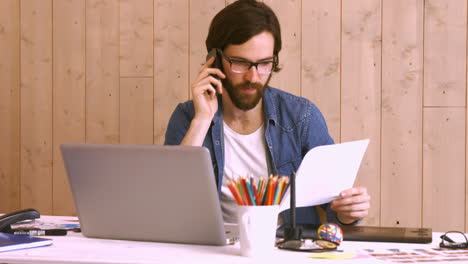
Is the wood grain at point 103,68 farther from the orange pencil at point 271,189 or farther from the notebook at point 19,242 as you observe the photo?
the orange pencil at point 271,189

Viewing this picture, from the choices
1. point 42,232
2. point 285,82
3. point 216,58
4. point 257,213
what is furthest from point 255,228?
point 285,82

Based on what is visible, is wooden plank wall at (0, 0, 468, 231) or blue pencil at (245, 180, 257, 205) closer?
blue pencil at (245, 180, 257, 205)

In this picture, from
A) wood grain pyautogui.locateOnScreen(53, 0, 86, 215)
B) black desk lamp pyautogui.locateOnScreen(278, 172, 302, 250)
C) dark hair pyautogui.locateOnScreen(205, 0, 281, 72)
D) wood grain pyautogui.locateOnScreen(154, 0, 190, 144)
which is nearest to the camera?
black desk lamp pyautogui.locateOnScreen(278, 172, 302, 250)

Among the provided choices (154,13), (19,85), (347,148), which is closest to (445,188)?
(347,148)

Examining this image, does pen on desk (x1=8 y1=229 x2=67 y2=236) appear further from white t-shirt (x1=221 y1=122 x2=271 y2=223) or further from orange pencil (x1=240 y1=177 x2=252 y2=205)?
white t-shirt (x1=221 y1=122 x2=271 y2=223)

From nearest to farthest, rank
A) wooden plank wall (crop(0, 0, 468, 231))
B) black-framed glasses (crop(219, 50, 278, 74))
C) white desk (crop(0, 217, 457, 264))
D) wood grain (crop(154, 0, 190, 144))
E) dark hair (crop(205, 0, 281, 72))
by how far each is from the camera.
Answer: white desk (crop(0, 217, 457, 264)) < black-framed glasses (crop(219, 50, 278, 74)) < dark hair (crop(205, 0, 281, 72)) < wooden plank wall (crop(0, 0, 468, 231)) < wood grain (crop(154, 0, 190, 144))

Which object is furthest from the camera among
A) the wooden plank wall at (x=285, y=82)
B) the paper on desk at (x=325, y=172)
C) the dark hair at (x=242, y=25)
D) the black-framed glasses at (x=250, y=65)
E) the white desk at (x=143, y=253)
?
the wooden plank wall at (x=285, y=82)

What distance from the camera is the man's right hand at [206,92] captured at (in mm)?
1952

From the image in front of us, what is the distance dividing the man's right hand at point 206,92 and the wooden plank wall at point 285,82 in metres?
0.64

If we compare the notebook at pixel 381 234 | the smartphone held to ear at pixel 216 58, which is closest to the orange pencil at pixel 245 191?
the notebook at pixel 381 234

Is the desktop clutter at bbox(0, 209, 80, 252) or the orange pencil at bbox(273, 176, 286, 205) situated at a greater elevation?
the orange pencil at bbox(273, 176, 286, 205)

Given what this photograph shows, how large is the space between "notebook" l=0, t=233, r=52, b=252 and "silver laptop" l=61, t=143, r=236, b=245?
0.38ft

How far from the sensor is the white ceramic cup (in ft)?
3.93

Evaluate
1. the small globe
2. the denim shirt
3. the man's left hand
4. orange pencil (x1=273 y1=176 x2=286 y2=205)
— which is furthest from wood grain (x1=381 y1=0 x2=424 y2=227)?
orange pencil (x1=273 y1=176 x2=286 y2=205)
